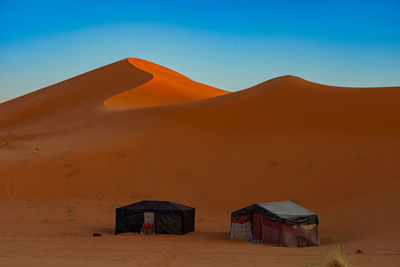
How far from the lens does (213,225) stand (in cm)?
2123

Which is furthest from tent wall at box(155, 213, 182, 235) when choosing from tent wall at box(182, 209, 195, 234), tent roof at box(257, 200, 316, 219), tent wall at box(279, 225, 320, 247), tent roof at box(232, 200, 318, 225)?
tent wall at box(279, 225, 320, 247)

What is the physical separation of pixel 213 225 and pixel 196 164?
7719mm

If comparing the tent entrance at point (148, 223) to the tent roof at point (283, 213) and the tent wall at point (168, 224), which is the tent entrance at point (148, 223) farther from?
the tent roof at point (283, 213)

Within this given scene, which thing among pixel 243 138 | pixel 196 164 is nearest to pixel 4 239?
pixel 196 164

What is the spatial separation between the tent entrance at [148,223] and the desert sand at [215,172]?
2.07 feet

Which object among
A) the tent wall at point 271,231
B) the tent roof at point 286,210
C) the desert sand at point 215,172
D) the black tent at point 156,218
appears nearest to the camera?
the desert sand at point 215,172

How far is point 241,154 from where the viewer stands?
2862 centimetres

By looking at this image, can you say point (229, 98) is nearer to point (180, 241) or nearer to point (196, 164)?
point (196, 164)

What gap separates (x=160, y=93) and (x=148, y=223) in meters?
32.4

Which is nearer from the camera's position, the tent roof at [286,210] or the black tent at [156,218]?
the tent roof at [286,210]

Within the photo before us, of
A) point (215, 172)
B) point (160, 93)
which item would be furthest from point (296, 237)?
point (160, 93)

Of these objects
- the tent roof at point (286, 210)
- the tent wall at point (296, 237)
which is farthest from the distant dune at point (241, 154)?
the tent wall at point (296, 237)

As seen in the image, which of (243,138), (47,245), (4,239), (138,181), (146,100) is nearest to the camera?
(47,245)

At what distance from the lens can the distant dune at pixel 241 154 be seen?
23733 millimetres
